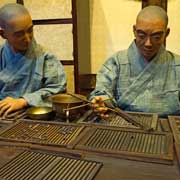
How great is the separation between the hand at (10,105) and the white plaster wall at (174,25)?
4.49 ft

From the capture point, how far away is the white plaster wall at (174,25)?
2326 millimetres

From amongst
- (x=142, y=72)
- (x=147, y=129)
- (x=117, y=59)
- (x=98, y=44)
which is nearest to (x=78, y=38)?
(x=98, y=44)

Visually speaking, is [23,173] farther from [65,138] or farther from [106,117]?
[106,117]

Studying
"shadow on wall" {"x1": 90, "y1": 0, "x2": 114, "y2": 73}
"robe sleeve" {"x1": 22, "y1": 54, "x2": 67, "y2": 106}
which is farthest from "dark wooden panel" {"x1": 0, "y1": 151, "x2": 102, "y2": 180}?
"shadow on wall" {"x1": 90, "y1": 0, "x2": 114, "y2": 73}

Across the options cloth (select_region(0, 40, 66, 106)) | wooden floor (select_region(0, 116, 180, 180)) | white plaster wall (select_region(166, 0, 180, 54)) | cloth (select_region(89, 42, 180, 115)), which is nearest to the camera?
wooden floor (select_region(0, 116, 180, 180))

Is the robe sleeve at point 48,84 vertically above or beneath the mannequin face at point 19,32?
beneath

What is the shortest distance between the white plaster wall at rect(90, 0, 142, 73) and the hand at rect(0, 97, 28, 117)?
3.71ft

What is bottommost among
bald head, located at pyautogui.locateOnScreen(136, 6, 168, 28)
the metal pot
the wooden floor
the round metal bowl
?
the wooden floor

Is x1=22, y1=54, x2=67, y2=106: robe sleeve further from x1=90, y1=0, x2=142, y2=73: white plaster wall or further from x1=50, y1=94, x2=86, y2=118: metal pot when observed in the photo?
x1=90, y1=0, x2=142, y2=73: white plaster wall

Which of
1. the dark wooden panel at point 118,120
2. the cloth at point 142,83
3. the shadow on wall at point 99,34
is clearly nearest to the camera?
the dark wooden panel at point 118,120

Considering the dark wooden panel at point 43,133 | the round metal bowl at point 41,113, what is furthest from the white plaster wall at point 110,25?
the dark wooden panel at point 43,133

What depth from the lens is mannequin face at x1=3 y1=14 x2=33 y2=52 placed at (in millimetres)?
1653

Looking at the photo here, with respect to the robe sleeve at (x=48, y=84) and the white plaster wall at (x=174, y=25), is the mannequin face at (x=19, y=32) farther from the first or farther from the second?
the white plaster wall at (x=174, y=25)

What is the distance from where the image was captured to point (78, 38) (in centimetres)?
240
